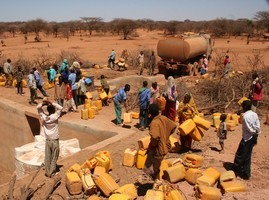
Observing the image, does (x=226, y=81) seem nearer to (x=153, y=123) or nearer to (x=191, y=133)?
(x=191, y=133)

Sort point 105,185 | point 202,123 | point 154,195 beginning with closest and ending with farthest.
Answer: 1. point 154,195
2. point 105,185
3. point 202,123

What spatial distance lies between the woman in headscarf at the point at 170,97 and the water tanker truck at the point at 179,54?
26.8 ft

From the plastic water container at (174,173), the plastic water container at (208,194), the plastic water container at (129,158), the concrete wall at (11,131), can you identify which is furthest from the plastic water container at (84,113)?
the plastic water container at (208,194)

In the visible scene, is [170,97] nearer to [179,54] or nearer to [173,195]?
[173,195]

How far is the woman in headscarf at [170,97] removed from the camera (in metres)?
8.54

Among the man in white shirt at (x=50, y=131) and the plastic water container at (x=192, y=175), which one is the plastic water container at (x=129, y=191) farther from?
the man in white shirt at (x=50, y=131)

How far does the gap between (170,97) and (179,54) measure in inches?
334

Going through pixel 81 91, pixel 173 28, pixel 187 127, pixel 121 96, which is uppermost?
pixel 173 28

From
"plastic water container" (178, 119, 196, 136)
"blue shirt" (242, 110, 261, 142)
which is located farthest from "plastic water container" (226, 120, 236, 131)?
"blue shirt" (242, 110, 261, 142)

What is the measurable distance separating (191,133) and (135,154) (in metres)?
1.31

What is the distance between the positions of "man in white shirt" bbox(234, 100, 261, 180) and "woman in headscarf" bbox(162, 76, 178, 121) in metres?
2.67

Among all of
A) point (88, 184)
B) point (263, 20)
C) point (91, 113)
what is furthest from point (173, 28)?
A: point (88, 184)

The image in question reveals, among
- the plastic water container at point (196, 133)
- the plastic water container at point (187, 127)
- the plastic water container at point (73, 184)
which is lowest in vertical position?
the plastic water container at point (73, 184)

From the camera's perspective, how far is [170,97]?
339 inches
